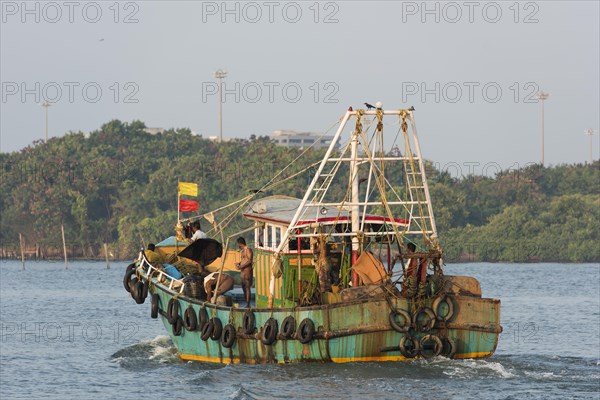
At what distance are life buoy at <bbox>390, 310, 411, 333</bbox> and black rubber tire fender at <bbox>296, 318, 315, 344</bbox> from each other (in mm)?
1653

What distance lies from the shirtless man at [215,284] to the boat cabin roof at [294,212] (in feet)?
5.04

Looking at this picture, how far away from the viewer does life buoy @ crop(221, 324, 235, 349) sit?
28.4 m

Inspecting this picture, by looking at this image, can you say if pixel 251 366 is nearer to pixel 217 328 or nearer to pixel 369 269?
pixel 217 328

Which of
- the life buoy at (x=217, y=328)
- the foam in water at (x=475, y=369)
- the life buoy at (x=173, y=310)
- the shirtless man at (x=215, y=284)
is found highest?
the shirtless man at (x=215, y=284)

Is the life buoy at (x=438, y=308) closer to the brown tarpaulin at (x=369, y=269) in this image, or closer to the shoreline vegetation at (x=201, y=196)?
the brown tarpaulin at (x=369, y=269)

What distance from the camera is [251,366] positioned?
1106 inches

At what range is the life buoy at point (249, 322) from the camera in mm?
27844

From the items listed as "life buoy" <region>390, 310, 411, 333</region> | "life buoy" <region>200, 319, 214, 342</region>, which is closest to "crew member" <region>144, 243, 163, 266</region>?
"life buoy" <region>200, 319, 214, 342</region>

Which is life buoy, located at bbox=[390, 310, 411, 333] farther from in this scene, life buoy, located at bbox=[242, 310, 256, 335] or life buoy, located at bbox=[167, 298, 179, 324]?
life buoy, located at bbox=[167, 298, 179, 324]

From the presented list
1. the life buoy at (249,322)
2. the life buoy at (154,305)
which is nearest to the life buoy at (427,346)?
the life buoy at (249,322)

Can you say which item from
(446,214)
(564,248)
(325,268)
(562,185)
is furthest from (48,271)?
(325,268)

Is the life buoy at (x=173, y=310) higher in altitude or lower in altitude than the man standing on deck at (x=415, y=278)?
lower

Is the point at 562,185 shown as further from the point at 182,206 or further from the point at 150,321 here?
the point at 182,206

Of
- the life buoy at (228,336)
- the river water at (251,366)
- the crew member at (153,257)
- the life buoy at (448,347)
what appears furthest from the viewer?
the crew member at (153,257)
